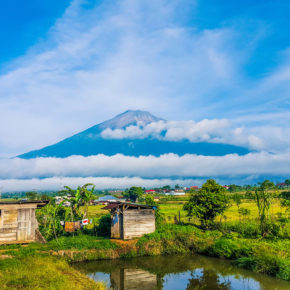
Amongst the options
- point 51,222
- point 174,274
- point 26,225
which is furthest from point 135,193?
point 174,274

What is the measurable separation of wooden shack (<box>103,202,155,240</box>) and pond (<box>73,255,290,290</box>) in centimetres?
319

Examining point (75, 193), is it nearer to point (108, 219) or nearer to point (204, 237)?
point (108, 219)

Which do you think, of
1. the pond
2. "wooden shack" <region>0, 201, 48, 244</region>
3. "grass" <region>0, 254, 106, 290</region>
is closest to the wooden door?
"wooden shack" <region>0, 201, 48, 244</region>

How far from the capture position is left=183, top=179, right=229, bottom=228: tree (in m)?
29.8

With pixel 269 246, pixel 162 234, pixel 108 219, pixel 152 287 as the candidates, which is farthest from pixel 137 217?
pixel 269 246

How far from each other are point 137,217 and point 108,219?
5.50 meters

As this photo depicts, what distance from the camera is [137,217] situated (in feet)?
88.5

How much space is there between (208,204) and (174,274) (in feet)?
38.1

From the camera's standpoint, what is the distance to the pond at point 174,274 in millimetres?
17531

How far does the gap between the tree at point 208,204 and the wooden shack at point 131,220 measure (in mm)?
5315

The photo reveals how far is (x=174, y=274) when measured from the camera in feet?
65.4

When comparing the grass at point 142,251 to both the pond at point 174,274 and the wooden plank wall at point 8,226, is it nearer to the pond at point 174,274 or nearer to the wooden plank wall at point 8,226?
the pond at point 174,274

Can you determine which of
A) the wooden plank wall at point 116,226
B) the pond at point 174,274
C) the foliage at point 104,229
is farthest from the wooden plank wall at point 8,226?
the foliage at point 104,229

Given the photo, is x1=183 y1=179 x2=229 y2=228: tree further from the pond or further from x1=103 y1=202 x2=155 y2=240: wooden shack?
the pond
